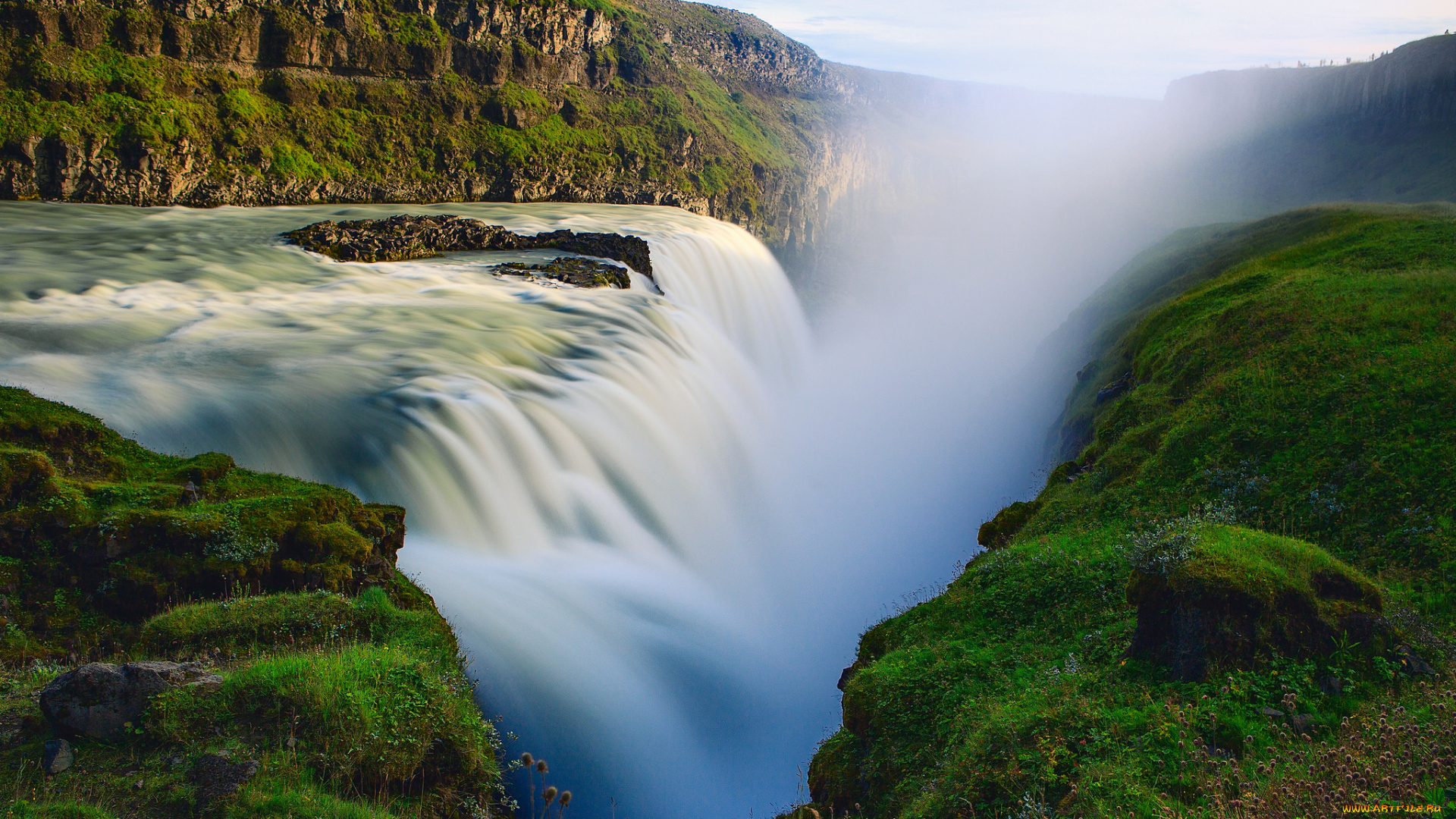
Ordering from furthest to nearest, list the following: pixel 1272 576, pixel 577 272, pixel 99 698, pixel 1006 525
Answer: pixel 577 272 → pixel 1006 525 → pixel 1272 576 → pixel 99 698

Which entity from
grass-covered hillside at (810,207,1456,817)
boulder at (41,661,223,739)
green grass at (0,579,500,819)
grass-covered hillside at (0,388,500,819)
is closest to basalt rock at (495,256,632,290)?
grass-covered hillside at (810,207,1456,817)

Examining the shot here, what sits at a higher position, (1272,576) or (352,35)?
(352,35)

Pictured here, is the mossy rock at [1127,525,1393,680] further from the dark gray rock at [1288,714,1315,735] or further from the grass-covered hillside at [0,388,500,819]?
the grass-covered hillside at [0,388,500,819]

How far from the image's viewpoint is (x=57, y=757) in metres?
5.57

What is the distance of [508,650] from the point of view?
9922mm

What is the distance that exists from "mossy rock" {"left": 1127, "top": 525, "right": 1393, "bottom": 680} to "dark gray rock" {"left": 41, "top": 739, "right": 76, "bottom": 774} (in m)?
8.63

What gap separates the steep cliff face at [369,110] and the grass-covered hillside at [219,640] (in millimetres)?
40675

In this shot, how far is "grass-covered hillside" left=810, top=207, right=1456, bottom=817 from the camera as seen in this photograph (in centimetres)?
571

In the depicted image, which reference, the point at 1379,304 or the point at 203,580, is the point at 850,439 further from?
the point at 203,580

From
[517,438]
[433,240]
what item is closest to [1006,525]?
[517,438]

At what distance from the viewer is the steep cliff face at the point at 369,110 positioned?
4169 cm

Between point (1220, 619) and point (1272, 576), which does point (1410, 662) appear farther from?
point (1220, 619)

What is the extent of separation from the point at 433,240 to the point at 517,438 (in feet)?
73.4

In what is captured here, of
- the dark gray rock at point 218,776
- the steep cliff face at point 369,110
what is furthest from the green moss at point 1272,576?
the steep cliff face at point 369,110
